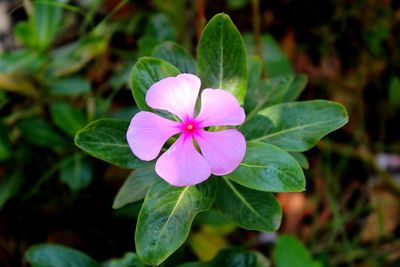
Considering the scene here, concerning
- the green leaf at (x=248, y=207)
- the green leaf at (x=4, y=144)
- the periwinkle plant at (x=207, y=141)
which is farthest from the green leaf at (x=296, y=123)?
the green leaf at (x=4, y=144)

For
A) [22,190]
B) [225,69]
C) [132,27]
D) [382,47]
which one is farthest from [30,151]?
[382,47]

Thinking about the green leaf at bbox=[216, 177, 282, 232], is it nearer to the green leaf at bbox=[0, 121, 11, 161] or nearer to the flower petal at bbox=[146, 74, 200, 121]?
the flower petal at bbox=[146, 74, 200, 121]

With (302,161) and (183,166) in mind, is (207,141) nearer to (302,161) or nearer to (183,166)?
(183,166)

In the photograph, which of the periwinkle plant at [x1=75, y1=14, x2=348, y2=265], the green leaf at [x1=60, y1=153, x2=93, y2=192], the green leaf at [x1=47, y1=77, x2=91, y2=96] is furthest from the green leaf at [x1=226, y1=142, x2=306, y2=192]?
the green leaf at [x1=47, y1=77, x2=91, y2=96]

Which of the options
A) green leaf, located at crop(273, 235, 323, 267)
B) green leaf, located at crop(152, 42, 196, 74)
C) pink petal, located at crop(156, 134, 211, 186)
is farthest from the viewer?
green leaf, located at crop(273, 235, 323, 267)

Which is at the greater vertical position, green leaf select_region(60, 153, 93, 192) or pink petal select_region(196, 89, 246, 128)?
pink petal select_region(196, 89, 246, 128)

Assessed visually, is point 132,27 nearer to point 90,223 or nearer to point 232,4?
point 232,4

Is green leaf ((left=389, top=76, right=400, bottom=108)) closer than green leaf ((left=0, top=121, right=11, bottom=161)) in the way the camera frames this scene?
No
